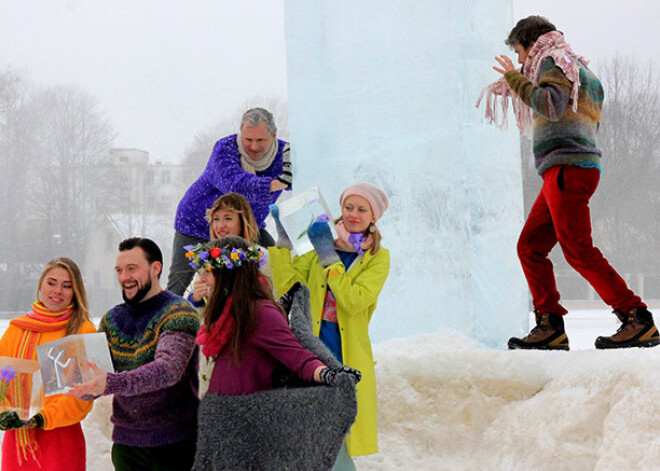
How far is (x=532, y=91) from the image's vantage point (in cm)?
313

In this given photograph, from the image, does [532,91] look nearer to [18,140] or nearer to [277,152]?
A: [277,152]

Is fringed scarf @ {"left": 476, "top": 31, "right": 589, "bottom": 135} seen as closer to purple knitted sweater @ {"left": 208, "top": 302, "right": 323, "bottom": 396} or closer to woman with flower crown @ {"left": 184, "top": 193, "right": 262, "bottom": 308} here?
woman with flower crown @ {"left": 184, "top": 193, "right": 262, "bottom": 308}

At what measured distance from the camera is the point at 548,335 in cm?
333

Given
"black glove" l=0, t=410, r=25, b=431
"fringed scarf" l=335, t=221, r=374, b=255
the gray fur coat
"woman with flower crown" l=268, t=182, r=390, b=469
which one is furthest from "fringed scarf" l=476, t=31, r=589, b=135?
"black glove" l=0, t=410, r=25, b=431

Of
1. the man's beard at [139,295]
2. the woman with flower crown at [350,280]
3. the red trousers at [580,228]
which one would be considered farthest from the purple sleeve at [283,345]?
the red trousers at [580,228]

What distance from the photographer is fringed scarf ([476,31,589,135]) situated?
3156mm

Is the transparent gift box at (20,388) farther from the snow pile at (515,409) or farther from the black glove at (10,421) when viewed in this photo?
the snow pile at (515,409)

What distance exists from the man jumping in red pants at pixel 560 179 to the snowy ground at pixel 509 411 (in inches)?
7.6

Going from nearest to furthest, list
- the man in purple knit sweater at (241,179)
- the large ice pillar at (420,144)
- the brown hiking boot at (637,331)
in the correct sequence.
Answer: the brown hiking boot at (637,331) → the man in purple knit sweater at (241,179) → the large ice pillar at (420,144)

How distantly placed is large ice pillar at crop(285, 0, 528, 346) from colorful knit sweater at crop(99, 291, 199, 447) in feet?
5.69

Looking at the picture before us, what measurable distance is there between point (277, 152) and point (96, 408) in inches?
55.2

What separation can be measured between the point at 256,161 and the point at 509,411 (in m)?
1.52

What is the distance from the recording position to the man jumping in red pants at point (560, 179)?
3.13m

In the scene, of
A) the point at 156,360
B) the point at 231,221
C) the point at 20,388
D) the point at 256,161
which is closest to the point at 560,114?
the point at 256,161
